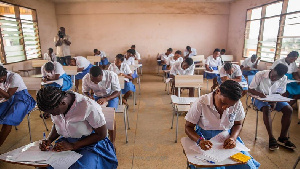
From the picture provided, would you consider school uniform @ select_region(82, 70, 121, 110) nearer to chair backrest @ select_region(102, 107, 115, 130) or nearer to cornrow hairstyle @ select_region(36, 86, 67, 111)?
chair backrest @ select_region(102, 107, 115, 130)

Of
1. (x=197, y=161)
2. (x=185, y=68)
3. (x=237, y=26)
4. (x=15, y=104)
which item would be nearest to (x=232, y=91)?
(x=197, y=161)

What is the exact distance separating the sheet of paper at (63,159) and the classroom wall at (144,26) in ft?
25.7

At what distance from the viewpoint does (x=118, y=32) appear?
28.6ft

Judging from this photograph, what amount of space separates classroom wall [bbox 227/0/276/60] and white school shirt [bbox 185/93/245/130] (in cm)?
684

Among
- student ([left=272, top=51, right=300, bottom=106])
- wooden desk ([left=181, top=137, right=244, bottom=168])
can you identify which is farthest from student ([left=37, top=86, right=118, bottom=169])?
student ([left=272, top=51, right=300, bottom=106])

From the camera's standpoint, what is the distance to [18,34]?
639 centimetres

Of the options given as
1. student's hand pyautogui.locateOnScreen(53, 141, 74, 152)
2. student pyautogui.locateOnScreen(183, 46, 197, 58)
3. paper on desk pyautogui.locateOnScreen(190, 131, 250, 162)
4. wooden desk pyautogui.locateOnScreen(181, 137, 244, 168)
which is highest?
student pyautogui.locateOnScreen(183, 46, 197, 58)

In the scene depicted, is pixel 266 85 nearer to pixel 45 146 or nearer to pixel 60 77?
pixel 45 146

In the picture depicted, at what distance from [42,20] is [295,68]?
8.74m

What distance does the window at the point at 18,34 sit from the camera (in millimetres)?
5695

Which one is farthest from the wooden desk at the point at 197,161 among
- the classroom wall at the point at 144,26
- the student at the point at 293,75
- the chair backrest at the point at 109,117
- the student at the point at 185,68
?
the classroom wall at the point at 144,26

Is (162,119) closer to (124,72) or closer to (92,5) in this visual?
(124,72)

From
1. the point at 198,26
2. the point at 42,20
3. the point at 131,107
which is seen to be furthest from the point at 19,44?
the point at 198,26

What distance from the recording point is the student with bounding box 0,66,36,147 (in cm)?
249
